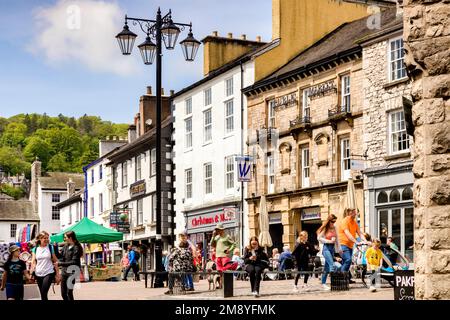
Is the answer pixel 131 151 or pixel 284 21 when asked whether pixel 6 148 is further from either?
pixel 131 151

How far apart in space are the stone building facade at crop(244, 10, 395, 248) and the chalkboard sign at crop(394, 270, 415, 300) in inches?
888

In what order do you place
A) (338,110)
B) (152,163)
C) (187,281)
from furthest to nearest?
1. (152,163)
2. (338,110)
3. (187,281)

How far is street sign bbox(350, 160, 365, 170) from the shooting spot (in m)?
33.5

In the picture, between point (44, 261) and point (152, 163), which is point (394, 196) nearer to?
point (44, 261)

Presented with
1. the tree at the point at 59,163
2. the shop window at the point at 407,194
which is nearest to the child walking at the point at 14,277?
the tree at the point at 59,163

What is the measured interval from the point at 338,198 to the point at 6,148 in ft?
69.4

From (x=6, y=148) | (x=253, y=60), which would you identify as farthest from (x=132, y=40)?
(x=253, y=60)

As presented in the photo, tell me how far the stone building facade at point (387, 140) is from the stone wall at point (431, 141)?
22.3 meters

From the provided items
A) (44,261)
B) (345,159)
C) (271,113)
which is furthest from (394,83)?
(44,261)

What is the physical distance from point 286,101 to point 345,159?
5477 mm

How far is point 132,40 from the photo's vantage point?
78.0 feet

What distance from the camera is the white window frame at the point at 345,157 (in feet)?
117

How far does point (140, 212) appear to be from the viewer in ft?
187
